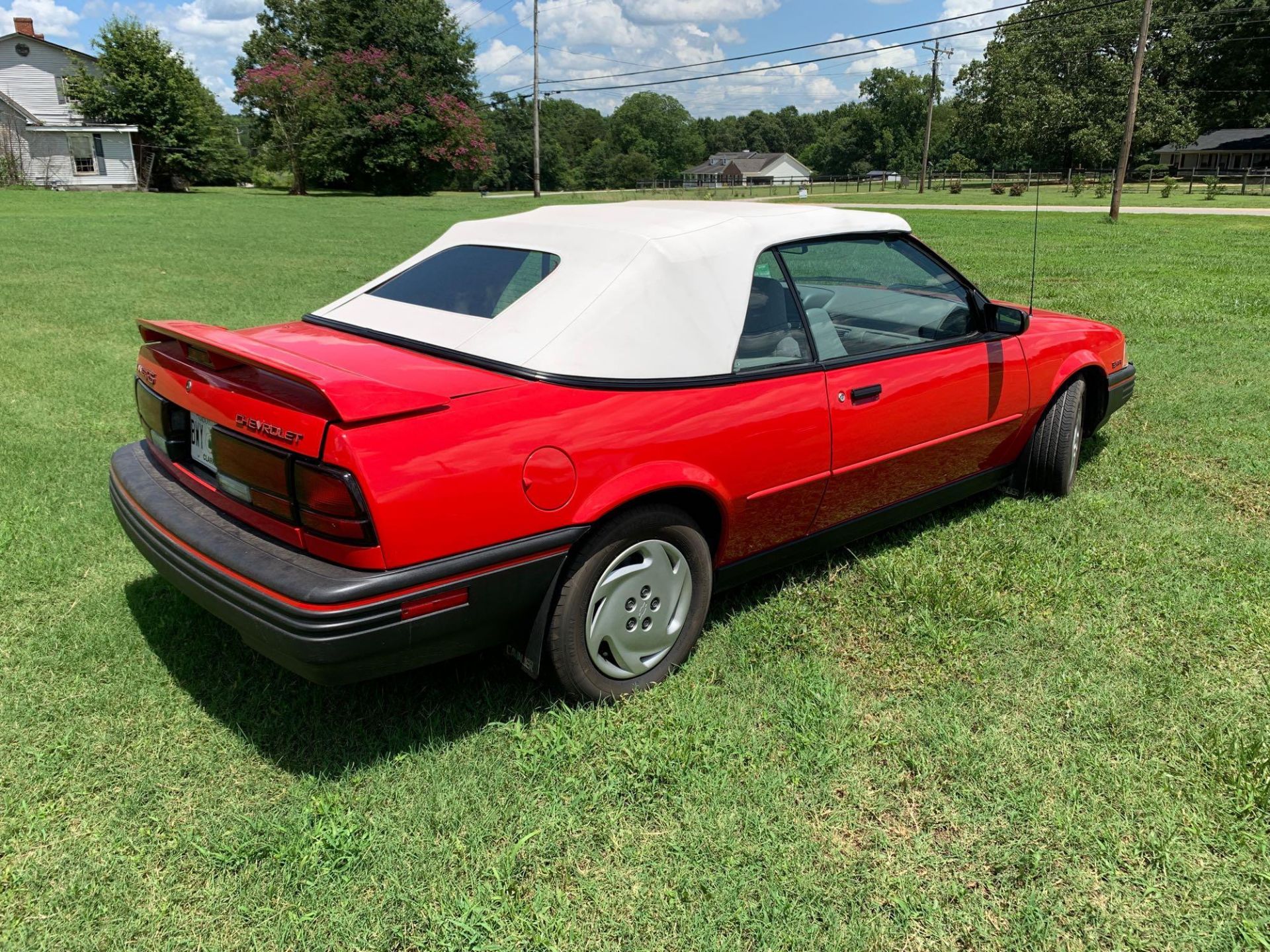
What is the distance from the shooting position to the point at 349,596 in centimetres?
221

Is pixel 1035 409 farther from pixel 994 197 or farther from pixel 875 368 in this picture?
pixel 994 197

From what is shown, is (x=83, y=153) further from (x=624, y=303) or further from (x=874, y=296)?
(x=624, y=303)

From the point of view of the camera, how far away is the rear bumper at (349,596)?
88.0 inches

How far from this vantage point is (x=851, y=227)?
3.62 metres

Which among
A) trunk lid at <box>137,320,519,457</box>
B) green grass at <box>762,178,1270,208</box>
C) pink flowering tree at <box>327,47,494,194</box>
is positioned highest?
pink flowering tree at <box>327,47,494,194</box>

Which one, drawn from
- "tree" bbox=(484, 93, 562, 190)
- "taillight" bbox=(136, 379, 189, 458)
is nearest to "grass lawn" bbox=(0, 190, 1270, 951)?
"taillight" bbox=(136, 379, 189, 458)

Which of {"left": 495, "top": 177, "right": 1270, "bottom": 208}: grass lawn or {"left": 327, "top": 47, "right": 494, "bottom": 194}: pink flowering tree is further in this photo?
{"left": 327, "top": 47, "right": 494, "bottom": 194}: pink flowering tree

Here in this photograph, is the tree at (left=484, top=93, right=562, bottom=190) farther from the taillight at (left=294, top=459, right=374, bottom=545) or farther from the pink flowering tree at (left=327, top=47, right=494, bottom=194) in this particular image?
the taillight at (left=294, top=459, right=374, bottom=545)

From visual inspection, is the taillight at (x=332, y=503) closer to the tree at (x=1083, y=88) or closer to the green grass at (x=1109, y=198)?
the green grass at (x=1109, y=198)

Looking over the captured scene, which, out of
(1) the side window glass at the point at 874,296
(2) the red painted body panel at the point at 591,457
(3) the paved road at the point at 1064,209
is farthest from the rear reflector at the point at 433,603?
(3) the paved road at the point at 1064,209

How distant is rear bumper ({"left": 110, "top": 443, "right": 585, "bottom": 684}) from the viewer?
2.24 meters

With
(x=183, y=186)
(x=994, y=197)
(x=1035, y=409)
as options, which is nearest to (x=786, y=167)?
(x=994, y=197)

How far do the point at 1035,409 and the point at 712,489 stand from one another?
7.31 ft

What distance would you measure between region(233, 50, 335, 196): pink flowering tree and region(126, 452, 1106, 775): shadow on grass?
48.0m
